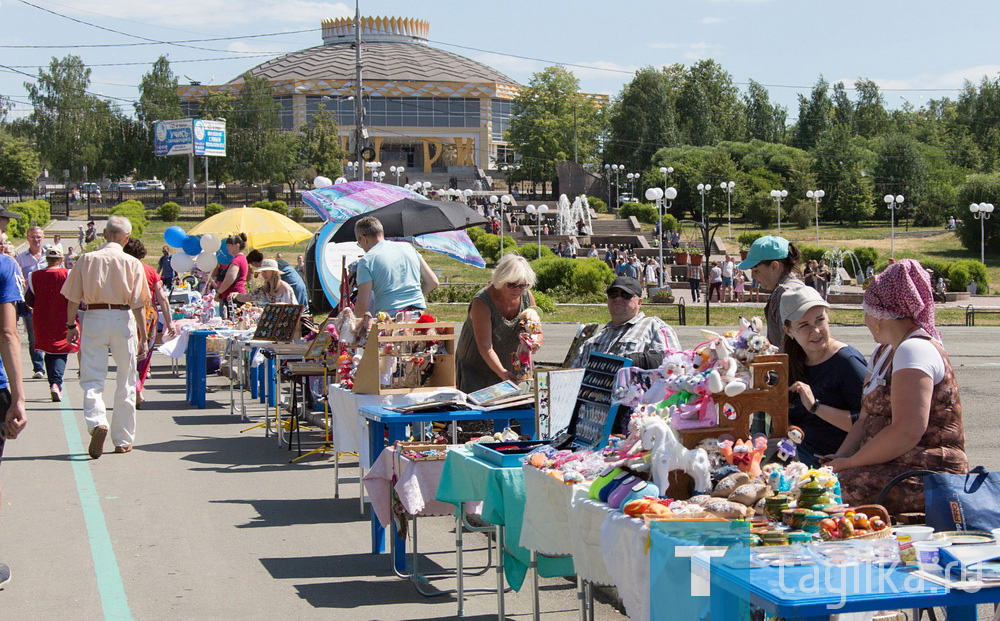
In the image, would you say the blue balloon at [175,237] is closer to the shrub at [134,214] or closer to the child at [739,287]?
the child at [739,287]

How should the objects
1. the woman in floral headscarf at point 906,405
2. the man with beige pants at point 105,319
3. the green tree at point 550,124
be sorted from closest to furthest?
the woman in floral headscarf at point 906,405 → the man with beige pants at point 105,319 → the green tree at point 550,124

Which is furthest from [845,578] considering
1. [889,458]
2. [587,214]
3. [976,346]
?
[587,214]

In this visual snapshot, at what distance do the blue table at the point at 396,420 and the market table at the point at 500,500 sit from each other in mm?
952

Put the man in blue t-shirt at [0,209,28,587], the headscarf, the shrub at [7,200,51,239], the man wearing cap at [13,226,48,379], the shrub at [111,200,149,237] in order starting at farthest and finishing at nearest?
the shrub at [111,200,149,237], the shrub at [7,200,51,239], the man wearing cap at [13,226,48,379], the man in blue t-shirt at [0,209,28,587], the headscarf

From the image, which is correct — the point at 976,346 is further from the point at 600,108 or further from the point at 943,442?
the point at 600,108

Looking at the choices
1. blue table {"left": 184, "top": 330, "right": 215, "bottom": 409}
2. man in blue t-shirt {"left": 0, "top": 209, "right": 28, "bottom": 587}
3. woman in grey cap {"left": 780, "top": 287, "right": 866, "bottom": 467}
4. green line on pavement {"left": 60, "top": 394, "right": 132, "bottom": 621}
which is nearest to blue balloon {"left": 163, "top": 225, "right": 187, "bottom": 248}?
blue table {"left": 184, "top": 330, "right": 215, "bottom": 409}

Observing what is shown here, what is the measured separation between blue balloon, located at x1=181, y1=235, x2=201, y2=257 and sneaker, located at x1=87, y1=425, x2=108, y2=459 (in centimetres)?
1082

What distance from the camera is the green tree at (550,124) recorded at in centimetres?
10075

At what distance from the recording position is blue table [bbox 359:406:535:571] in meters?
6.20

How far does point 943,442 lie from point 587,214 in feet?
218

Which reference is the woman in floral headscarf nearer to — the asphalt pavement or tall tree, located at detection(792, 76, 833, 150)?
the asphalt pavement

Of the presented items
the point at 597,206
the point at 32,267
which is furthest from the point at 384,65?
the point at 32,267

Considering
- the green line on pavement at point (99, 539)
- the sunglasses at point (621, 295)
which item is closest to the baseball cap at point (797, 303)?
the sunglasses at point (621, 295)

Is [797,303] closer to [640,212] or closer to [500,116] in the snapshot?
[640,212]
